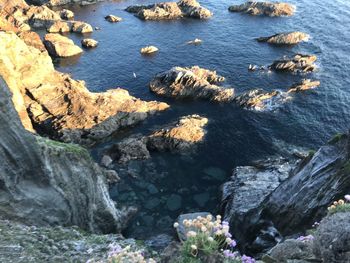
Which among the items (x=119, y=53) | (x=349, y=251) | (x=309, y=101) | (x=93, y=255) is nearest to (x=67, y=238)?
(x=93, y=255)

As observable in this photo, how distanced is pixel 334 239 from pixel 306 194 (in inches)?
759

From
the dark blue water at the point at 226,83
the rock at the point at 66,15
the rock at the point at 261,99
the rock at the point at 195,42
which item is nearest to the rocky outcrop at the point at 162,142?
the dark blue water at the point at 226,83

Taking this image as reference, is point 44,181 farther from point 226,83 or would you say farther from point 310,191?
point 226,83

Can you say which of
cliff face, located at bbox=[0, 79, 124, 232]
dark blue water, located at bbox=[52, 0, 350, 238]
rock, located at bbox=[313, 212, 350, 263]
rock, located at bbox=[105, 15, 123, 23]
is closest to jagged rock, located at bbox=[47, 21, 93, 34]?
dark blue water, located at bbox=[52, 0, 350, 238]

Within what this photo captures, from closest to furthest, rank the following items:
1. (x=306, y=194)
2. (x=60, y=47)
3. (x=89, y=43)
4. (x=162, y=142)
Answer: (x=306, y=194)
(x=162, y=142)
(x=60, y=47)
(x=89, y=43)

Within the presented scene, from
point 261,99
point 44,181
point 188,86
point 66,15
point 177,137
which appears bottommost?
point 66,15

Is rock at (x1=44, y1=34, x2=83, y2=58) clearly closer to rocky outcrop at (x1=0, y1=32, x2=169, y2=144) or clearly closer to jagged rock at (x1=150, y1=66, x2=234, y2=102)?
rocky outcrop at (x1=0, y1=32, x2=169, y2=144)

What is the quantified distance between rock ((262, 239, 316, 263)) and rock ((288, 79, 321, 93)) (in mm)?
61214

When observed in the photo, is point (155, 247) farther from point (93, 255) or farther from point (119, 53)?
point (119, 53)

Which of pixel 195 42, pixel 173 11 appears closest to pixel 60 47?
pixel 195 42

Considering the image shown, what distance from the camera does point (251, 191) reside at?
4788cm

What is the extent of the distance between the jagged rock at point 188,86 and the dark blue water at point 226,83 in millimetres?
1919

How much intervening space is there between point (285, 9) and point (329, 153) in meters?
90.5

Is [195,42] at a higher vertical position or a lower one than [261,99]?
higher
